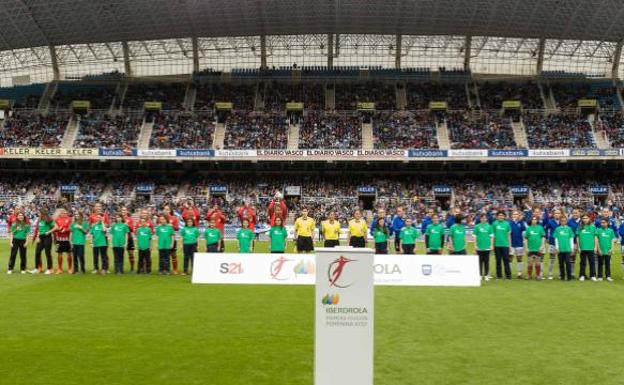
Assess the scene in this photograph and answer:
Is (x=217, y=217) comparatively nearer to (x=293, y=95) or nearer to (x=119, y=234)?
(x=119, y=234)

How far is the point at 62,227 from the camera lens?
1797 centimetres

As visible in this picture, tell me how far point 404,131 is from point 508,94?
1053cm

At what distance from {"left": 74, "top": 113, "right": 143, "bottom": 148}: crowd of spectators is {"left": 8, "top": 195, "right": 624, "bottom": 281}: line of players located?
100 feet

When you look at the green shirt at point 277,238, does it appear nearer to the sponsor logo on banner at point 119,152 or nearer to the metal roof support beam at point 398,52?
the sponsor logo on banner at point 119,152

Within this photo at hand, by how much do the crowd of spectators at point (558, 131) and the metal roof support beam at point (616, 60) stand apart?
621 cm

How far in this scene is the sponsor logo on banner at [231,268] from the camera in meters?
16.2

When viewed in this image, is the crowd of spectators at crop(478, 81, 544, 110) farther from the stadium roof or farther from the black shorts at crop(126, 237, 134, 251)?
the black shorts at crop(126, 237, 134, 251)

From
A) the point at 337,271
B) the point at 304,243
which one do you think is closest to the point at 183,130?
the point at 304,243

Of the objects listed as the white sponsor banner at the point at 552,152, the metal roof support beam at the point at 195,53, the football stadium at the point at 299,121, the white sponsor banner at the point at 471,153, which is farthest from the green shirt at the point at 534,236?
the metal roof support beam at the point at 195,53

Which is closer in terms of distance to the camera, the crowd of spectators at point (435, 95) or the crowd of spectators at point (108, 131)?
the crowd of spectators at point (108, 131)

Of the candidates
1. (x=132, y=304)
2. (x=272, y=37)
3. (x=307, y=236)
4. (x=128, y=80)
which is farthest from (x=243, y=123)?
(x=132, y=304)

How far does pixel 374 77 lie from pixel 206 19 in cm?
1634

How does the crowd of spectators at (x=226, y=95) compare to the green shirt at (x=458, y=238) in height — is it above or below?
above

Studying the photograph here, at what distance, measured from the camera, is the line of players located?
16984 mm
